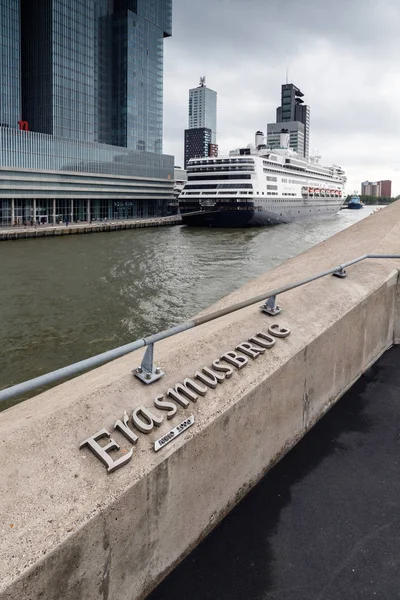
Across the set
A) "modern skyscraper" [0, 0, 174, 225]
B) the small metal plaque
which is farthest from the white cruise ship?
the small metal plaque

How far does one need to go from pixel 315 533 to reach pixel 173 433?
1342 mm

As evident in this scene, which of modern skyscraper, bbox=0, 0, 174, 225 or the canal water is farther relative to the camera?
modern skyscraper, bbox=0, 0, 174, 225

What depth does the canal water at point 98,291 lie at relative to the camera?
1415 centimetres

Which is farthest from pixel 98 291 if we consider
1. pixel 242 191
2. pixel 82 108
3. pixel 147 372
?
pixel 82 108

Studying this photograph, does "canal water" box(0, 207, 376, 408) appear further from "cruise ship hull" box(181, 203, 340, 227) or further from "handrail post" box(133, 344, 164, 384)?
"cruise ship hull" box(181, 203, 340, 227)

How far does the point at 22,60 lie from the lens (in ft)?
355

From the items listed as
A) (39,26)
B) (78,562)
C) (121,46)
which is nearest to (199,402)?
(78,562)

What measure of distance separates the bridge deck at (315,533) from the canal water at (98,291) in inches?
357

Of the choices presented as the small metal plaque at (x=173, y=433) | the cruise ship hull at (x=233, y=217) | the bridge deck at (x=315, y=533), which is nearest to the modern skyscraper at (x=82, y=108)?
the cruise ship hull at (x=233, y=217)

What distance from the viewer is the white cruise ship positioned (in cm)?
7244

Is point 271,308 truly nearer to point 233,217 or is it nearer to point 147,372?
point 147,372

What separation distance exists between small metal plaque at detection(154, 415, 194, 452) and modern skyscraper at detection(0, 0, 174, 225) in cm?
7244

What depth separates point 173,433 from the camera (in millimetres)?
3361

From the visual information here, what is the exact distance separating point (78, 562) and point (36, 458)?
0.69m
